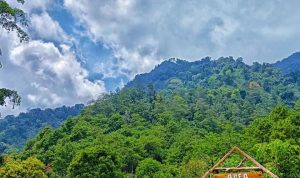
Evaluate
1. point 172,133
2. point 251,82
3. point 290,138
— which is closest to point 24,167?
point 290,138

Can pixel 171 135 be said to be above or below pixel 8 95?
above

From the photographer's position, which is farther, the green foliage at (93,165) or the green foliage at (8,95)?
the green foliage at (93,165)

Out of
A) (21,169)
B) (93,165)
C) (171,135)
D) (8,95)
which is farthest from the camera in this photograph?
(171,135)

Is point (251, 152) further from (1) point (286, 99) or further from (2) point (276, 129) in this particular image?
(1) point (286, 99)

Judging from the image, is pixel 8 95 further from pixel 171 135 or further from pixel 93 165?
pixel 171 135

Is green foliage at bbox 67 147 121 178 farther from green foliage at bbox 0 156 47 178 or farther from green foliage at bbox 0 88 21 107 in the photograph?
green foliage at bbox 0 88 21 107

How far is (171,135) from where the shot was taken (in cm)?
8919

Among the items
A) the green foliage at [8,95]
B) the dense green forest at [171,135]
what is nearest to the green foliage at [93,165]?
the dense green forest at [171,135]

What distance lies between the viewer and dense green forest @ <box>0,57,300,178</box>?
4934 centimetres

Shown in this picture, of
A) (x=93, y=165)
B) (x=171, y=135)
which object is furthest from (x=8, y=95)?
(x=171, y=135)

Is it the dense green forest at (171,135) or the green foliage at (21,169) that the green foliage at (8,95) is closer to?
the dense green forest at (171,135)

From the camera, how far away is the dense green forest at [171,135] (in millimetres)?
49344

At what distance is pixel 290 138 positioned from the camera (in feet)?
158

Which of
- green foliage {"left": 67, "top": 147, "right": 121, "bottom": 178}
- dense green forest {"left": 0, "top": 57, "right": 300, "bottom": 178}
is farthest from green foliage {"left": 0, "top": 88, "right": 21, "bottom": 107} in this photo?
green foliage {"left": 67, "top": 147, "right": 121, "bottom": 178}
